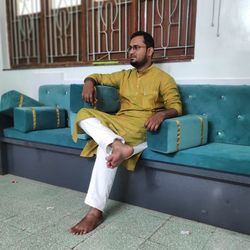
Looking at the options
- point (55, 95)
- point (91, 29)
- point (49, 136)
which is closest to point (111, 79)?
point (49, 136)

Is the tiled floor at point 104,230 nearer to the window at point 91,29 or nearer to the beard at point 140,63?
the beard at point 140,63

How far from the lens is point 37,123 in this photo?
232 cm

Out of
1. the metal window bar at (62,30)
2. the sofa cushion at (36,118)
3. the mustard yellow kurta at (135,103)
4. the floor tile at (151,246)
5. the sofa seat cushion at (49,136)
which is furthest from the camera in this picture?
the metal window bar at (62,30)

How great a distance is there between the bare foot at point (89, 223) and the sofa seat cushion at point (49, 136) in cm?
52

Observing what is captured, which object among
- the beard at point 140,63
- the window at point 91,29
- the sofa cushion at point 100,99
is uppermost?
the window at point 91,29

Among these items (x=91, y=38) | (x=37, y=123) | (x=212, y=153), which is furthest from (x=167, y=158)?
(x=91, y=38)

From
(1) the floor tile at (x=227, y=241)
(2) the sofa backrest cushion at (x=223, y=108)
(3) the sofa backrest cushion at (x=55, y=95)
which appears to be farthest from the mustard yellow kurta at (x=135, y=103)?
(3) the sofa backrest cushion at (x=55, y=95)

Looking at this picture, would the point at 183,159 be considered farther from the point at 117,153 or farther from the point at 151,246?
the point at 151,246

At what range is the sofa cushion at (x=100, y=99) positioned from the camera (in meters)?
1.92

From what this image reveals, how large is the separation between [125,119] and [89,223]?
0.68 m

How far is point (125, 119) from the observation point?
1.86 m

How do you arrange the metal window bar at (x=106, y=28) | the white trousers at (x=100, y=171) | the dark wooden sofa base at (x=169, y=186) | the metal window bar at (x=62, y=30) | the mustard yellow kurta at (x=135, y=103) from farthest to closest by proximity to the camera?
the metal window bar at (x=62, y=30), the metal window bar at (x=106, y=28), the mustard yellow kurta at (x=135, y=103), the white trousers at (x=100, y=171), the dark wooden sofa base at (x=169, y=186)

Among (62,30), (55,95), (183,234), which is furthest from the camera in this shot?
(62,30)

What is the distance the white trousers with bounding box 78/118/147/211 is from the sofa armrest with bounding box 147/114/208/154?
0.15 metres
